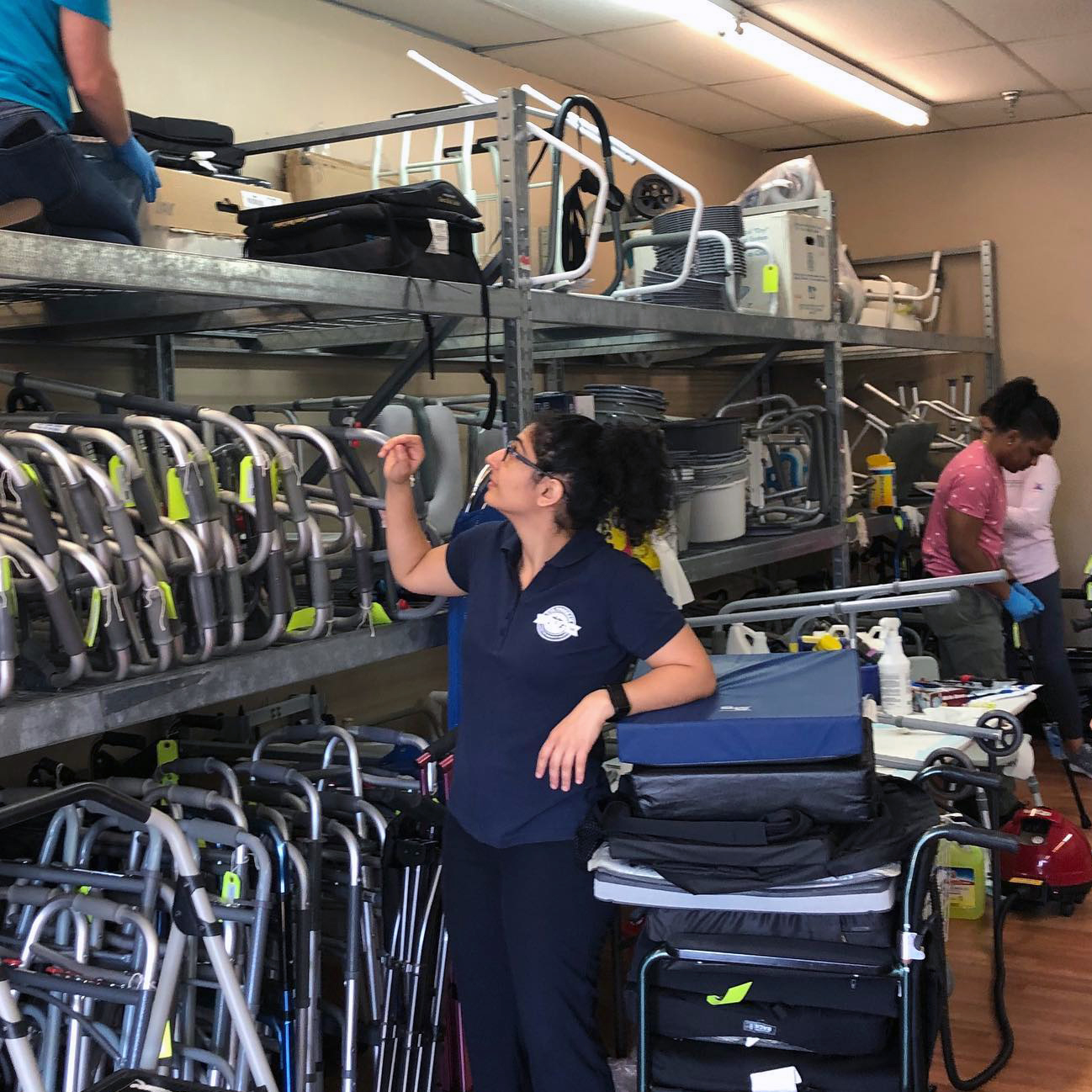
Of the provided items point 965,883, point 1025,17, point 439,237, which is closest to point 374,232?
point 439,237

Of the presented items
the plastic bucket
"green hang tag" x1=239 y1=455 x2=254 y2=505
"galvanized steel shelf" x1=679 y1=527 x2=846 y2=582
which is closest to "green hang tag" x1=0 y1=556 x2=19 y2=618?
"green hang tag" x1=239 y1=455 x2=254 y2=505

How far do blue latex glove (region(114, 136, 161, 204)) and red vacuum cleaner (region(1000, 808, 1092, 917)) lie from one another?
10.6 ft

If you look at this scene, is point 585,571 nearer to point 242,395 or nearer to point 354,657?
point 354,657

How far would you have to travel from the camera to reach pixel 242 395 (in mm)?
4445

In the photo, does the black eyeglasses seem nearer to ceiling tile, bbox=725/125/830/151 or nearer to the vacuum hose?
the vacuum hose

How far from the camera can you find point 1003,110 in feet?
23.0

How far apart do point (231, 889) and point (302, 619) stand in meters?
0.58

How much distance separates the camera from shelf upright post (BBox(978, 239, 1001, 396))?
737 cm

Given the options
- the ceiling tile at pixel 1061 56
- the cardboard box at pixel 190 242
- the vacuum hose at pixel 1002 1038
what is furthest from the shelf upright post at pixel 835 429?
the cardboard box at pixel 190 242

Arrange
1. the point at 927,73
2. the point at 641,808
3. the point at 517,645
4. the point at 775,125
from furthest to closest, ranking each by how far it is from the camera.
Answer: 1. the point at 775,125
2. the point at 927,73
3. the point at 517,645
4. the point at 641,808

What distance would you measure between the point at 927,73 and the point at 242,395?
12.3ft

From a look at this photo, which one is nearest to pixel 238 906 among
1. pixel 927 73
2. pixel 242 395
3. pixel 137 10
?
pixel 242 395

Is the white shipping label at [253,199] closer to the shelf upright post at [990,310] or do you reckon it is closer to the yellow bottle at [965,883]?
the yellow bottle at [965,883]

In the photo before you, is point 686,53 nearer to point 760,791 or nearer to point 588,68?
point 588,68
